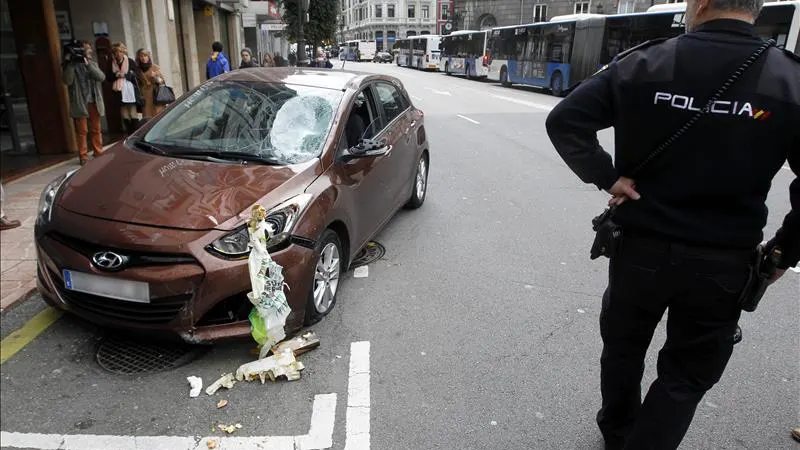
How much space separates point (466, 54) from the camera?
1470 inches

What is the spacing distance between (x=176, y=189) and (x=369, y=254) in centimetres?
210

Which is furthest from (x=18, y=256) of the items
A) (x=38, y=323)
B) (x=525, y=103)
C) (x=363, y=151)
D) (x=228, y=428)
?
(x=525, y=103)

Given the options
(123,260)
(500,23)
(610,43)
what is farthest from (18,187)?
(500,23)

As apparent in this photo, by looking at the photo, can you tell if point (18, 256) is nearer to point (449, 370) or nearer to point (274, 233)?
point (274, 233)

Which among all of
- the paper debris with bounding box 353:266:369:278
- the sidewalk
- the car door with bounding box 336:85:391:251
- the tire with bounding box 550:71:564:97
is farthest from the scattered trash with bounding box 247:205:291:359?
the tire with bounding box 550:71:564:97

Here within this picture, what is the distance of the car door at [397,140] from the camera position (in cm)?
536

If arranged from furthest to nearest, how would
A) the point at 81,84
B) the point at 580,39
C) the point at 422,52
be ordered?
the point at 422,52 < the point at 580,39 < the point at 81,84

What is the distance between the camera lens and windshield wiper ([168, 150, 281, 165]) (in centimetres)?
396

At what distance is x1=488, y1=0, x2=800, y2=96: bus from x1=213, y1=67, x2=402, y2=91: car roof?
13230 mm

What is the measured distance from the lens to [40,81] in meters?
8.88

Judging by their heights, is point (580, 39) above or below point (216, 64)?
above

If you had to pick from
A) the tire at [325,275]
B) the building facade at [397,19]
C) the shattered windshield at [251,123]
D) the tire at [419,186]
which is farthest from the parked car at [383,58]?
the tire at [325,275]

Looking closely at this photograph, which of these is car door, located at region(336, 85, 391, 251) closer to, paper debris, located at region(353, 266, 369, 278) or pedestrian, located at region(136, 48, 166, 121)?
paper debris, located at region(353, 266, 369, 278)

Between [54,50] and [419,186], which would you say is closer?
[419,186]
